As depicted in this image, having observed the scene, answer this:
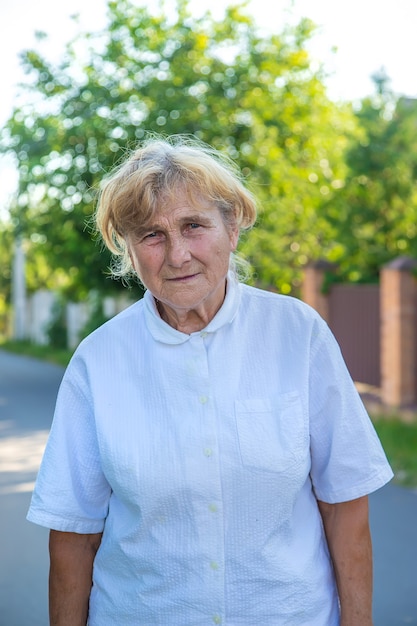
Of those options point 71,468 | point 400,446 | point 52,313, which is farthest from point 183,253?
point 52,313

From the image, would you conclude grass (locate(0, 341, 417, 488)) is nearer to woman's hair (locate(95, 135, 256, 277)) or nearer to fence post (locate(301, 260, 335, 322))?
fence post (locate(301, 260, 335, 322))

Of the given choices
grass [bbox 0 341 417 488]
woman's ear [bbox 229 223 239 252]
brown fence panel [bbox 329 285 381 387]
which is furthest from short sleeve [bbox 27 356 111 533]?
brown fence panel [bbox 329 285 381 387]

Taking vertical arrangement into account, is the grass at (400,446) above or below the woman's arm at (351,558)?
below

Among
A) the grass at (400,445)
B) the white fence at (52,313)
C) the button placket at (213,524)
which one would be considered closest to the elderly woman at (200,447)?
the button placket at (213,524)

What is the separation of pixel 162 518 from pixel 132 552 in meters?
0.11

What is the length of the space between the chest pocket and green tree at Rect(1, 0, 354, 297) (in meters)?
14.8

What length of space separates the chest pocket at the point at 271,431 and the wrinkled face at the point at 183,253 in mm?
273

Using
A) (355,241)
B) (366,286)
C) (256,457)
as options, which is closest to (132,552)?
(256,457)

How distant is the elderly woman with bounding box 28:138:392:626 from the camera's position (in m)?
2.21

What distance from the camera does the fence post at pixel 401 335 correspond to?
13055 mm

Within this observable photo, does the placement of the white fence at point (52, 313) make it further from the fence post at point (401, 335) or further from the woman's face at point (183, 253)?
the woman's face at point (183, 253)

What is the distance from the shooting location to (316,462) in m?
2.32

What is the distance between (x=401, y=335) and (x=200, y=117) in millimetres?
6423

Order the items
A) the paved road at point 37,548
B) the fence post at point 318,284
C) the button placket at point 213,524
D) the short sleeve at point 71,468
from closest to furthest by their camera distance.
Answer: the button placket at point 213,524 < the short sleeve at point 71,468 < the paved road at point 37,548 < the fence post at point 318,284
